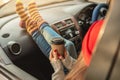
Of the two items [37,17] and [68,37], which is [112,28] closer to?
[37,17]

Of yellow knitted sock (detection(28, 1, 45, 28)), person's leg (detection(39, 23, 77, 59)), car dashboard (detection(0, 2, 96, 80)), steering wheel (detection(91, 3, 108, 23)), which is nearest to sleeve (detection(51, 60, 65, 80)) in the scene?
person's leg (detection(39, 23, 77, 59))

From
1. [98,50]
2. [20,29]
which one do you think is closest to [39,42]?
[20,29]

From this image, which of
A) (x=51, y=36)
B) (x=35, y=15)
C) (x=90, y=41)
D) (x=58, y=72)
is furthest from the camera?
(x=35, y=15)

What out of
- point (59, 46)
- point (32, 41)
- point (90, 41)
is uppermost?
point (90, 41)

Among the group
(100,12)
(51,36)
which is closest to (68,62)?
(51,36)

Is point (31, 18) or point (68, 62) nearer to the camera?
point (68, 62)

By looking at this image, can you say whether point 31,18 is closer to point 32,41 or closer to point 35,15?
point 35,15

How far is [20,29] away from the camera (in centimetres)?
192

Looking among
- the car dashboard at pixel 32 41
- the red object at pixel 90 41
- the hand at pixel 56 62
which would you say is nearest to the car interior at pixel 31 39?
the car dashboard at pixel 32 41

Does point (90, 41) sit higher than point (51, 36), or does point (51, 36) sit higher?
point (90, 41)

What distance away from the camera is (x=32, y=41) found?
1.89 m

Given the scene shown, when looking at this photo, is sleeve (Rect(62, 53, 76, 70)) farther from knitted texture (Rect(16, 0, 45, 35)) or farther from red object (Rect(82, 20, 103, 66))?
red object (Rect(82, 20, 103, 66))

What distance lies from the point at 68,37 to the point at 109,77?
1375 millimetres

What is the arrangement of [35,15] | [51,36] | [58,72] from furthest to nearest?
[35,15]
[51,36]
[58,72]
